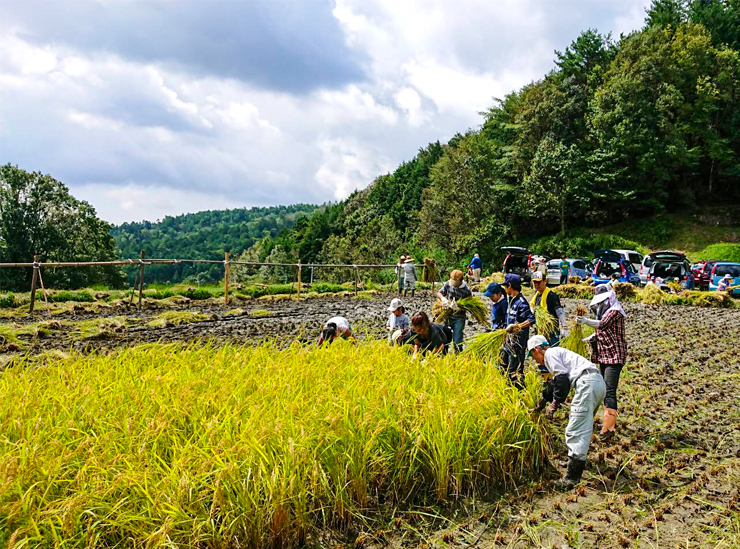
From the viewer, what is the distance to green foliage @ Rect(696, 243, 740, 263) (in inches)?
941

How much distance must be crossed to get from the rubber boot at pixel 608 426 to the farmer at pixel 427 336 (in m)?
1.60

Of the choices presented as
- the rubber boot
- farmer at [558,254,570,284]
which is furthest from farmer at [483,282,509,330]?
farmer at [558,254,570,284]

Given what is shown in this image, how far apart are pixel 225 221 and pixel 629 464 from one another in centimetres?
18394

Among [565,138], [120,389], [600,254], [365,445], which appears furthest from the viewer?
[565,138]

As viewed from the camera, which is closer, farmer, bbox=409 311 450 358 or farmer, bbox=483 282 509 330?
farmer, bbox=409 311 450 358

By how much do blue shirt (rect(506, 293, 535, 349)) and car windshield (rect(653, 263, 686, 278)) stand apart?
1423cm

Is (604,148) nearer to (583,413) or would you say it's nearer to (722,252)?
(722,252)

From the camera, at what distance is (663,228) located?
28750mm

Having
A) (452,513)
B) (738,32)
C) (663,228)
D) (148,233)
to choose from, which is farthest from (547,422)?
(148,233)

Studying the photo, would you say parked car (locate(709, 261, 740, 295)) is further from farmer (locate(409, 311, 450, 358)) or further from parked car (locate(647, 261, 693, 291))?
farmer (locate(409, 311, 450, 358))

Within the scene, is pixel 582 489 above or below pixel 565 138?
below

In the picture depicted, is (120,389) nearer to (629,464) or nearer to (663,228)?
(629,464)

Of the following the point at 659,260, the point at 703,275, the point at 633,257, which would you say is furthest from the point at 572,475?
the point at 633,257

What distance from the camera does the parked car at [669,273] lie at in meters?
16.5
